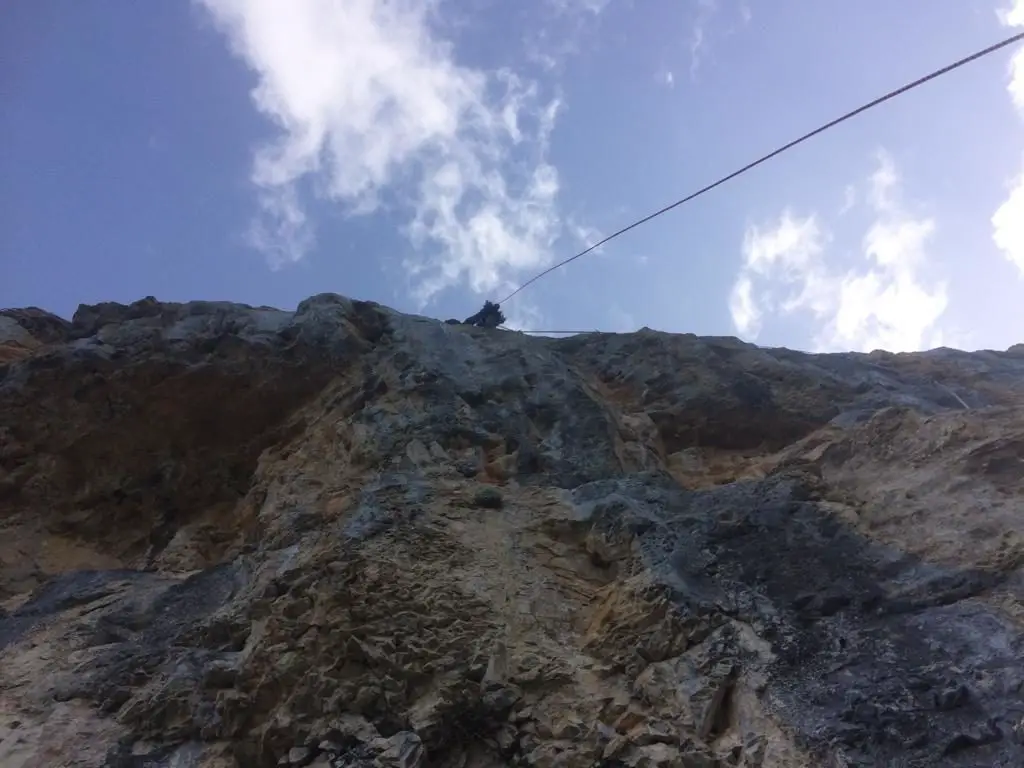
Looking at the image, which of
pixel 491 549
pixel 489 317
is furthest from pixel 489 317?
pixel 491 549

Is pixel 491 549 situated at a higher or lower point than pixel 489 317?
lower

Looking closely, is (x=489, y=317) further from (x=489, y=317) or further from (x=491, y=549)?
(x=491, y=549)

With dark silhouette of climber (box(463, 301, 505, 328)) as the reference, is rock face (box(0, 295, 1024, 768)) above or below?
below

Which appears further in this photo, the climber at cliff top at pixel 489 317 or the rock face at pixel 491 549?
the climber at cliff top at pixel 489 317

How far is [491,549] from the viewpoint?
760 cm

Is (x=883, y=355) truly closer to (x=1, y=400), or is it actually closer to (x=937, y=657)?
(x=937, y=657)

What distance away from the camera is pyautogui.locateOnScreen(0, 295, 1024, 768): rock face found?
18.4 feet

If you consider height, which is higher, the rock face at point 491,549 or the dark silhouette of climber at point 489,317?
the dark silhouette of climber at point 489,317

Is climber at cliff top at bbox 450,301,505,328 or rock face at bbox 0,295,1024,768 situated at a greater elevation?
climber at cliff top at bbox 450,301,505,328

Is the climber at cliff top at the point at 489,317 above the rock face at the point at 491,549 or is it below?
above

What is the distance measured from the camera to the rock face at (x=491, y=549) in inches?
221

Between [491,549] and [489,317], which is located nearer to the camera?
[491,549]

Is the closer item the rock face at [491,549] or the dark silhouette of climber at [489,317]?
the rock face at [491,549]

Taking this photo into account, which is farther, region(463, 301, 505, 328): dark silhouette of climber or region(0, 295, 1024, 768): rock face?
region(463, 301, 505, 328): dark silhouette of climber
